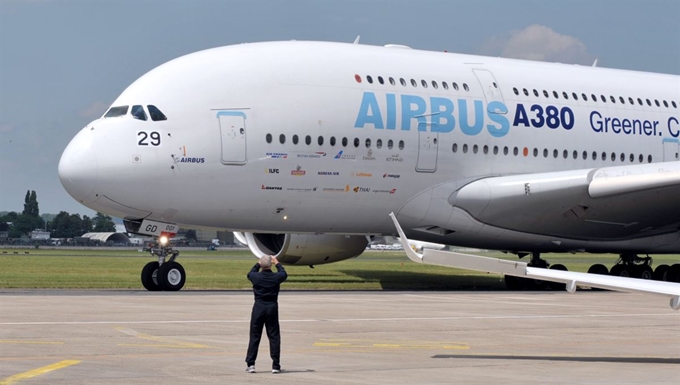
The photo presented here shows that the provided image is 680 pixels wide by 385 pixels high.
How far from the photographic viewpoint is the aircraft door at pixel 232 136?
75.0 ft

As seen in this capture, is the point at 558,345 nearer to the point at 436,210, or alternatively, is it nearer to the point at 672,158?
the point at 436,210

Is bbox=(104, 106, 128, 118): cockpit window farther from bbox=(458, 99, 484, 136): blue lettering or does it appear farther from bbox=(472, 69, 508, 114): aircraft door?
bbox=(472, 69, 508, 114): aircraft door

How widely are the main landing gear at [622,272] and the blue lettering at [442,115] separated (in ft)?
15.7

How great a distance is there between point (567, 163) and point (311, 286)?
273 inches

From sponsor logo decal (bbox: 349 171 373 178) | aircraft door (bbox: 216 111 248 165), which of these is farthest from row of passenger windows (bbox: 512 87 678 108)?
aircraft door (bbox: 216 111 248 165)

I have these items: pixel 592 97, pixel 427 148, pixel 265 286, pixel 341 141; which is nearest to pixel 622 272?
pixel 592 97

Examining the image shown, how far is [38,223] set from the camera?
18975cm

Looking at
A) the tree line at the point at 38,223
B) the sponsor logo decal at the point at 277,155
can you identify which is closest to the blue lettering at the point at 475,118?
the sponsor logo decal at the point at 277,155

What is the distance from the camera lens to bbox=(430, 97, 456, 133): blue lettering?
2530cm

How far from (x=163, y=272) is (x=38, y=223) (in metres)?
173

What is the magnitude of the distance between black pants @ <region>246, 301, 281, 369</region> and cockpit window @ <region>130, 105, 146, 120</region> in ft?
37.7

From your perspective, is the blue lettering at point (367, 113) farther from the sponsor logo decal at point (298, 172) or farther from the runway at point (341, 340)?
the runway at point (341, 340)

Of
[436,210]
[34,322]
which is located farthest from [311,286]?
[34,322]

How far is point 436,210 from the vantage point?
2544cm
